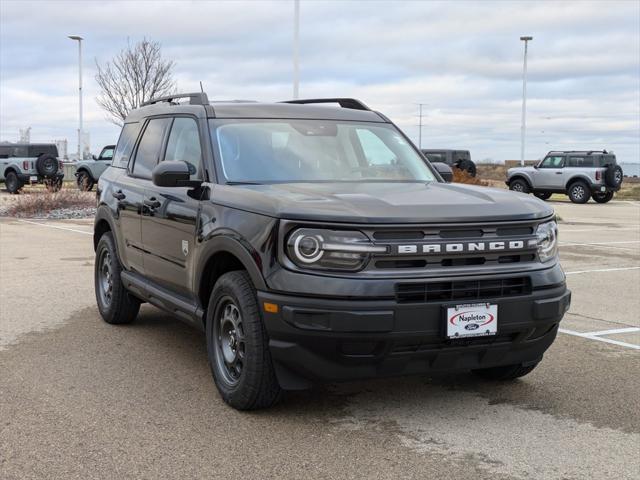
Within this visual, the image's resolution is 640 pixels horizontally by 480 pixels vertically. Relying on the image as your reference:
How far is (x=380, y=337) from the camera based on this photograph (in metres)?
3.98

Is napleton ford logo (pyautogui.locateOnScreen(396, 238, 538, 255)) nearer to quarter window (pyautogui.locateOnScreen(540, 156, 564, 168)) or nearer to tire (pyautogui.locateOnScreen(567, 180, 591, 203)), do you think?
tire (pyautogui.locateOnScreen(567, 180, 591, 203))

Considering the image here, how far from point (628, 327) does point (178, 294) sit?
4.17m

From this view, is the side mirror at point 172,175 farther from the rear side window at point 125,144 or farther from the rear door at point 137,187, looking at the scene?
the rear side window at point 125,144

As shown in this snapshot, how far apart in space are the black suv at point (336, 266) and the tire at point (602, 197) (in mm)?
26324

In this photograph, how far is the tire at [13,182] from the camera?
2984 centimetres

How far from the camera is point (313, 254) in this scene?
4047mm

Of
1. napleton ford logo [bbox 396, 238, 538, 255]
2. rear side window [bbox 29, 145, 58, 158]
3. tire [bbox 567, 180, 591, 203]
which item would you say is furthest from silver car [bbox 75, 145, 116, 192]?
napleton ford logo [bbox 396, 238, 538, 255]

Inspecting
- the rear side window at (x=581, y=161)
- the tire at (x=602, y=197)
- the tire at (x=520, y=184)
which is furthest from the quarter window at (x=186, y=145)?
the tire at (x=602, y=197)

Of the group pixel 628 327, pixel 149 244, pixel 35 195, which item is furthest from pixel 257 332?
pixel 35 195

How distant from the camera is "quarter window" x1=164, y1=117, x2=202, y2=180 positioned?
5.38 metres

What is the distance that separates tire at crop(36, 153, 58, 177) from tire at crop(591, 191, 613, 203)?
20335 mm

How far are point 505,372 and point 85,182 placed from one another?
26960 mm

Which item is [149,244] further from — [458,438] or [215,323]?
[458,438]

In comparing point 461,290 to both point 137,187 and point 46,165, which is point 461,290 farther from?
point 46,165
